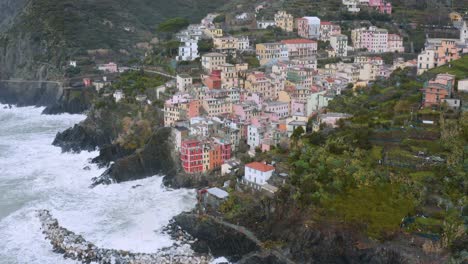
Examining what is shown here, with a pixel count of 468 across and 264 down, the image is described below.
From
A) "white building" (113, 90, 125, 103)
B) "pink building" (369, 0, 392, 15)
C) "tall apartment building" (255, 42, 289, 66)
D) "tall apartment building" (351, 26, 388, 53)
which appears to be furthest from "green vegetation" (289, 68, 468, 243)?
"pink building" (369, 0, 392, 15)

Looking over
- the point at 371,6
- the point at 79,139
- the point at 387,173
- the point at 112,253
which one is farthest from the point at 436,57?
the point at 79,139

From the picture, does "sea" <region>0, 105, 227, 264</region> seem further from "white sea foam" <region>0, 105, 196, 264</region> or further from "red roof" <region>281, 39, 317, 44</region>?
"red roof" <region>281, 39, 317, 44</region>

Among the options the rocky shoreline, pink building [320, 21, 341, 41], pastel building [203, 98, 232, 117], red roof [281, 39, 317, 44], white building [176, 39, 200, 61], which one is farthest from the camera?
pink building [320, 21, 341, 41]

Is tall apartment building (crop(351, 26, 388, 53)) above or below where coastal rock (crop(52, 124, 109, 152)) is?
above

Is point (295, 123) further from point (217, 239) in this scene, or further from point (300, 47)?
point (300, 47)

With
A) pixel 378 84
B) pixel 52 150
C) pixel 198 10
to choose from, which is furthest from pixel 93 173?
pixel 198 10

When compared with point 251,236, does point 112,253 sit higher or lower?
lower

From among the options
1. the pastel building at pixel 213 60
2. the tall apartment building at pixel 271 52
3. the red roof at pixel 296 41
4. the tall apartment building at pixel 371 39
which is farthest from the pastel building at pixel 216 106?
the tall apartment building at pixel 371 39
